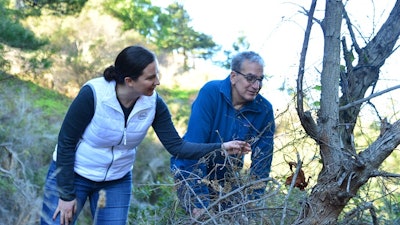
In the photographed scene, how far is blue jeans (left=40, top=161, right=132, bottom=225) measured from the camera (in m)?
3.24

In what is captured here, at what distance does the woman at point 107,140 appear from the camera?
3.12m

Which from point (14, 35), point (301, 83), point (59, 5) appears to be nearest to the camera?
point (301, 83)

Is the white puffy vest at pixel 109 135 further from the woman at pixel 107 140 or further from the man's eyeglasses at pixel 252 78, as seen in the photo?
the man's eyeglasses at pixel 252 78

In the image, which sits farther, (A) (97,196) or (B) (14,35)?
(B) (14,35)

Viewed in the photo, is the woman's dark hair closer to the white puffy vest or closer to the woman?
the woman

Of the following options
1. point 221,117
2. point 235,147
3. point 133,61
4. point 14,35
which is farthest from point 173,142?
point 14,35

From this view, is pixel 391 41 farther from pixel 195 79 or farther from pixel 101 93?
pixel 195 79

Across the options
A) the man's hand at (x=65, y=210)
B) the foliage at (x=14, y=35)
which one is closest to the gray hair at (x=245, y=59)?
the man's hand at (x=65, y=210)

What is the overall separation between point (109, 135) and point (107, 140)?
1.4 inches

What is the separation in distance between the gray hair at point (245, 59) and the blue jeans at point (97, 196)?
3.20ft

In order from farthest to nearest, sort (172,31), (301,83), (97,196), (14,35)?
(172,31) < (14,35) < (97,196) < (301,83)

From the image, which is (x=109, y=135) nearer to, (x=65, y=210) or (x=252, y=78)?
(x=65, y=210)

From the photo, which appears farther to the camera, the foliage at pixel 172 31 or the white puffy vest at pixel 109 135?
the foliage at pixel 172 31

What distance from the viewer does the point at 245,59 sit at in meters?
3.63
